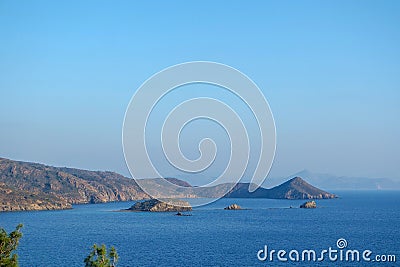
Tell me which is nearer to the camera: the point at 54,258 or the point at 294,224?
the point at 54,258

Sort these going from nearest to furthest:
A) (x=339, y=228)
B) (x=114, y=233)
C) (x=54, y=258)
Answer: (x=54, y=258) → (x=114, y=233) → (x=339, y=228)

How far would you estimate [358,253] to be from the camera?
274 feet

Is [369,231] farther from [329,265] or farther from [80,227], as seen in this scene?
[80,227]

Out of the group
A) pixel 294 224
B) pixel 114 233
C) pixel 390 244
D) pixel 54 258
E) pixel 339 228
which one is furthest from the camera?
pixel 294 224

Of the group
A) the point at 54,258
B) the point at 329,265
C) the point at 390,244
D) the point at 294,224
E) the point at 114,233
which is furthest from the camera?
the point at 294,224

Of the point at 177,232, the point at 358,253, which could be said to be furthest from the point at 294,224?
the point at 358,253

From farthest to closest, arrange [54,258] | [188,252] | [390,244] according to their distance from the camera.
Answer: [390,244] → [188,252] → [54,258]

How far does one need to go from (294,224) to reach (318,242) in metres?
42.5

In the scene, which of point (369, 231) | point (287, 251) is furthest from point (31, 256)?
point (369, 231)

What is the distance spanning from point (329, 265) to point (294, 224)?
235ft

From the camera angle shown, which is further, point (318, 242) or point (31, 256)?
point (318, 242)

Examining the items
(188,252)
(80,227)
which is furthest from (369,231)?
(80,227)

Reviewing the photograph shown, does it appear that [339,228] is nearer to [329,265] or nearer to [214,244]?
[214,244]

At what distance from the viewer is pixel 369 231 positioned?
118125 mm
